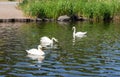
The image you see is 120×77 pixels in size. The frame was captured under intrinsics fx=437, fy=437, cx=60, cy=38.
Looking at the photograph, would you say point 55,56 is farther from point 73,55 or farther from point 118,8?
point 118,8

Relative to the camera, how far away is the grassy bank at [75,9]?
42.4m

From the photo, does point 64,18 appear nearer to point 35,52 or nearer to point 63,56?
point 35,52

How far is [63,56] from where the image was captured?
70.0ft

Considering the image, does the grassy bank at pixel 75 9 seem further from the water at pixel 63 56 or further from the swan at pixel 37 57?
the swan at pixel 37 57

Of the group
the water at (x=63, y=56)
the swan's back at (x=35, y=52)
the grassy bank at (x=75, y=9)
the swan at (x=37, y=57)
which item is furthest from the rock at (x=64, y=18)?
the swan at (x=37, y=57)

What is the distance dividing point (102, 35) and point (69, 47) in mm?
6149

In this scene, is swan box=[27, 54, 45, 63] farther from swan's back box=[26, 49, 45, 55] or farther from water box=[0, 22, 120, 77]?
swan's back box=[26, 49, 45, 55]

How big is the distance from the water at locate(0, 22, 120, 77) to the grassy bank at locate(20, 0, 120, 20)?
10144 mm

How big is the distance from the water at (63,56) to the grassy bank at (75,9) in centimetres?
1014

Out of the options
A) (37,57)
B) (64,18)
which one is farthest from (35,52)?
(64,18)

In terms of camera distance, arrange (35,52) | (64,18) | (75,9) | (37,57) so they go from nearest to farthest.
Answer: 1. (37,57)
2. (35,52)
3. (64,18)
4. (75,9)

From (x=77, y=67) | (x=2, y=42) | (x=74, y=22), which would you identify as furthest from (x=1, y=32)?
(x=77, y=67)

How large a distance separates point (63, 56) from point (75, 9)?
2239 centimetres

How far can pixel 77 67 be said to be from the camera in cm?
1866
